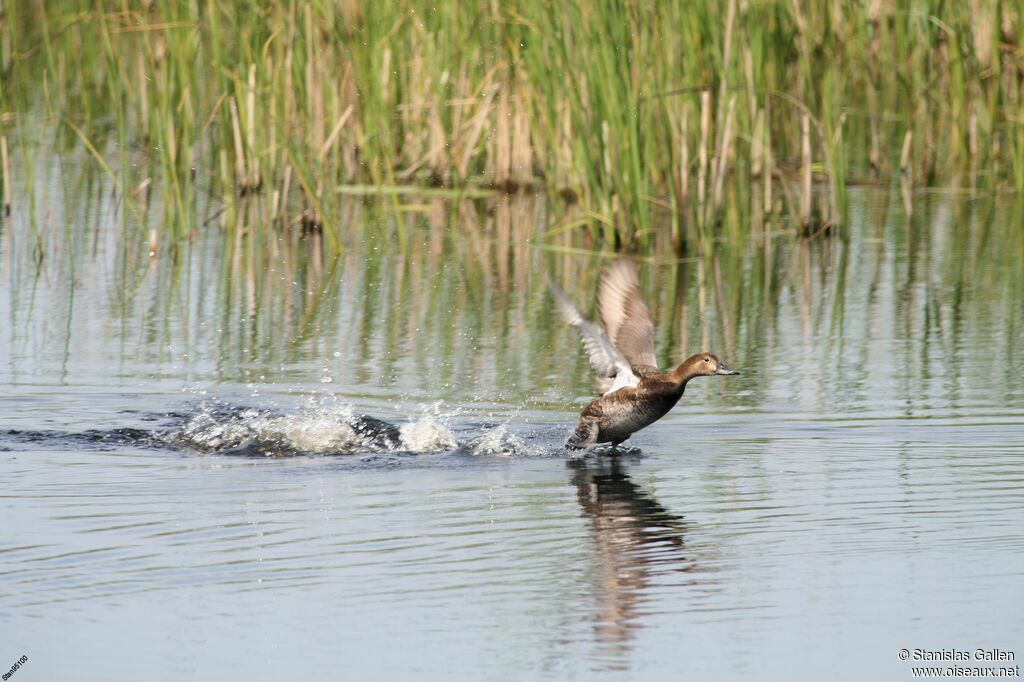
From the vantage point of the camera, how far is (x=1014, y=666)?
15.2 feet

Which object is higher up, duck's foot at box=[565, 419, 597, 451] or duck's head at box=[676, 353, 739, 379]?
duck's head at box=[676, 353, 739, 379]

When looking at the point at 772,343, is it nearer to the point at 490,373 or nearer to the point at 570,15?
the point at 490,373

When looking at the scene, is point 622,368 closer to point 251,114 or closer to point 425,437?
point 425,437

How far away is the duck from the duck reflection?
9.7 inches

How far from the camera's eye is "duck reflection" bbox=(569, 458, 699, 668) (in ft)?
16.3

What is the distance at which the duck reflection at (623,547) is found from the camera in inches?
196

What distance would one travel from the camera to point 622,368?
7.92 meters

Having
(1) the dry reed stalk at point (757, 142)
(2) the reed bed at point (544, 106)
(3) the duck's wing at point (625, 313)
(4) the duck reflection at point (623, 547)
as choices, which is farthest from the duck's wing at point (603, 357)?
(1) the dry reed stalk at point (757, 142)

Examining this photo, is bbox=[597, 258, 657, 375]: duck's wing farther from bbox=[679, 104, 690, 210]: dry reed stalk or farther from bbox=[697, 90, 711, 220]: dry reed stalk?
bbox=[697, 90, 711, 220]: dry reed stalk

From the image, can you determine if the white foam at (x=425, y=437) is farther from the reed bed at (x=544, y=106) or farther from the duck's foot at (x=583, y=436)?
the reed bed at (x=544, y=106)

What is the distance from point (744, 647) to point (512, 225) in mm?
9935

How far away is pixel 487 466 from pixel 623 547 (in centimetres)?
155

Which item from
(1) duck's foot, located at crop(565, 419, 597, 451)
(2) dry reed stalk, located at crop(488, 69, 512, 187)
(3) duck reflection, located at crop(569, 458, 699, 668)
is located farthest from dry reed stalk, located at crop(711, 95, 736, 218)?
(3) duck reflection, located at crop(569, 458, 699, 668)

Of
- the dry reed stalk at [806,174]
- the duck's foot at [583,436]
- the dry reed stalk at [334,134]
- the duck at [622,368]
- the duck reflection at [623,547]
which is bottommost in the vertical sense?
the duck reflection at [623,547]
